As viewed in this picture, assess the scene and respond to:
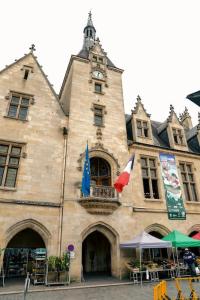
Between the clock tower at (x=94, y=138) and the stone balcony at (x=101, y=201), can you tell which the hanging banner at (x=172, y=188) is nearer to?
the clock tower at (x=94, y=138)

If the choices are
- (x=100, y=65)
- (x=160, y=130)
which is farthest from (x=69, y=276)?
(x=100, y=65)

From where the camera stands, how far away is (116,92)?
18578mm

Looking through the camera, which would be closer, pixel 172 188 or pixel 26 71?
pixel 26 71

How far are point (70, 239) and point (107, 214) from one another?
262 cm

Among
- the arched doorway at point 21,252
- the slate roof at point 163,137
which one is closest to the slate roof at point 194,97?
the slate roof at point 163,137

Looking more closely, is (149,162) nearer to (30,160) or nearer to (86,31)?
(30,160)

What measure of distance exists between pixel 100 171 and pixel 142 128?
17.7 feet

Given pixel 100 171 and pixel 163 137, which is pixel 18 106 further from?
pixel 163 137

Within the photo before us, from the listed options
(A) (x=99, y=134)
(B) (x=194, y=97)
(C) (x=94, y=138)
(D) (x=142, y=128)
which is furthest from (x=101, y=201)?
(B) (x=194, y=97)

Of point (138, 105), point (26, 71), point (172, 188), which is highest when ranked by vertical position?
point (26, 71)

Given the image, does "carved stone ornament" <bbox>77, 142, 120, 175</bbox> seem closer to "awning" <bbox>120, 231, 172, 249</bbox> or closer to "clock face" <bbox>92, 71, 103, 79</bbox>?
"awning" <bbox>120, 231, 172, 249</bbox>

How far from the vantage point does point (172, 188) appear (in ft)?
53.3

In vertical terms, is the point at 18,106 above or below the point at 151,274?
above

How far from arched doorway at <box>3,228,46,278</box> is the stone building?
0.21ft
